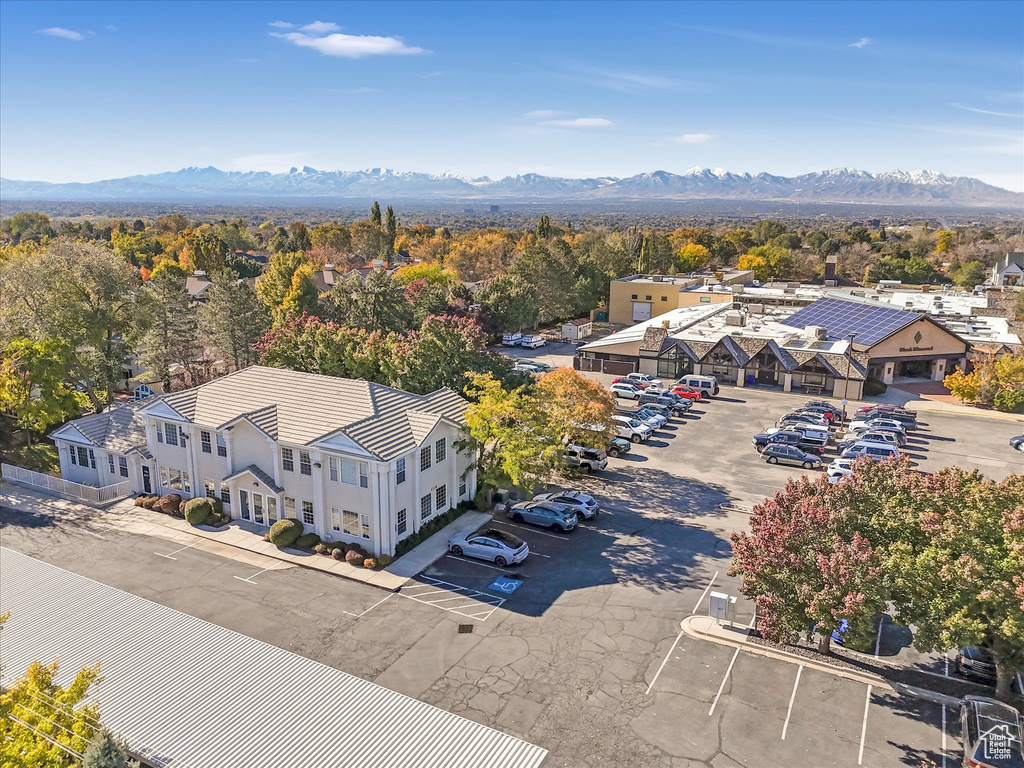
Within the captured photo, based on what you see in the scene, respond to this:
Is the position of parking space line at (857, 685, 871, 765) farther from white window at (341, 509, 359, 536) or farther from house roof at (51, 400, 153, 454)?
house roof at (51, 400, 153, 454)

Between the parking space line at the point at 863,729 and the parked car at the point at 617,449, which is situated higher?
the parked car at the point at 617,449

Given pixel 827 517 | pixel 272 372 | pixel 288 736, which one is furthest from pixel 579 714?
pixel 272 372

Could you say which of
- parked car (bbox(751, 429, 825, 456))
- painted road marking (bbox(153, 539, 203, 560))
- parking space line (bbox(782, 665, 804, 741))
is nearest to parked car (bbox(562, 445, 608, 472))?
parked car (bbox(751, 429, 825, 456))

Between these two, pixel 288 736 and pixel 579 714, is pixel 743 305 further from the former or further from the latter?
pixel 288 736

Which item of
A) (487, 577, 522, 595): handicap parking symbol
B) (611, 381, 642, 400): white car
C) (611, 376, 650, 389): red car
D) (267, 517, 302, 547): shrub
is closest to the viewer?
(487, 577, 522, 595): handicap parking symbol

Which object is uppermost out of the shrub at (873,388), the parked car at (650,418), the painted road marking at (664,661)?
the shrub at (873,388)

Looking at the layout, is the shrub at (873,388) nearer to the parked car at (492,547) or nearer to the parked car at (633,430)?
the parked car at (633,430)

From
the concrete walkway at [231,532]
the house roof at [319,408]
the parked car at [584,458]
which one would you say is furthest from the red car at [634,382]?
the concrete walkway at [231,532]
